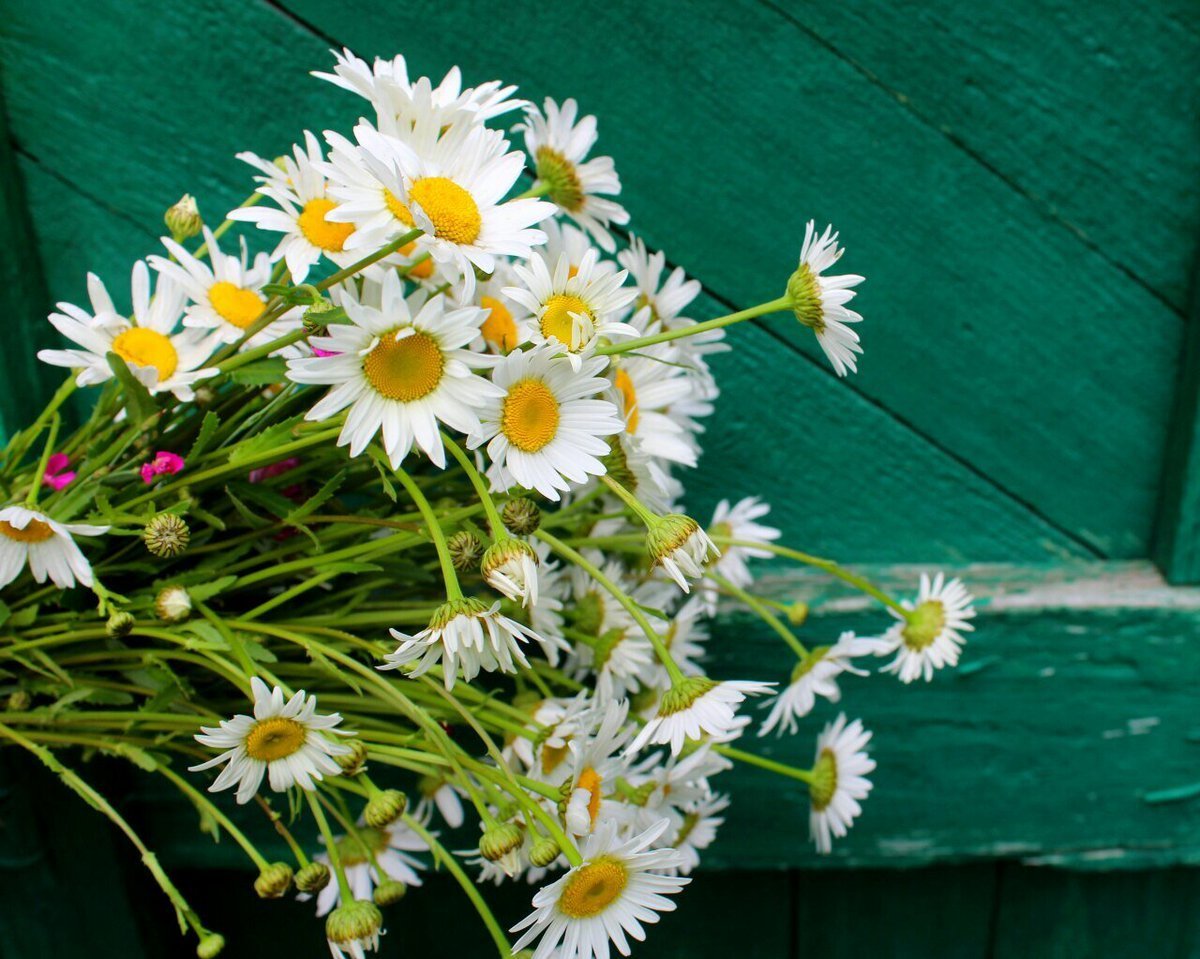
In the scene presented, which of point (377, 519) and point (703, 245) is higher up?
point (703, 245)

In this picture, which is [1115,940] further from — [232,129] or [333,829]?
[232,129]

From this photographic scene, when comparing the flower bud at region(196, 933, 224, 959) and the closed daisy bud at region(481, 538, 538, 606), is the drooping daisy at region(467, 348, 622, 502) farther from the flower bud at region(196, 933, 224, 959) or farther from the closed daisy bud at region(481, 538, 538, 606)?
the flower bud at region(196, 933, 224, 959)

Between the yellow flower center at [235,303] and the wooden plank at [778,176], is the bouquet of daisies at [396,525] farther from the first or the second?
the wooden plank at [778,176]

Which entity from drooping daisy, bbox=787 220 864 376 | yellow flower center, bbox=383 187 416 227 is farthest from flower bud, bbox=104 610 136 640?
drooping daisy, bbox=787 220 864 376

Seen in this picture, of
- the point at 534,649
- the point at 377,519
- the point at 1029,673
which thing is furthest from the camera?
the point at 1029,673

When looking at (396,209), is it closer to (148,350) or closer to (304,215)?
(304,215)

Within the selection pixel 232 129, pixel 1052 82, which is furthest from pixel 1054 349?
pixel 232 129
